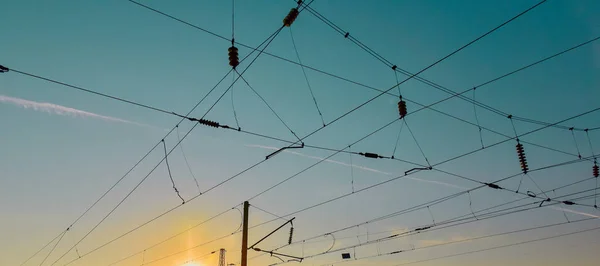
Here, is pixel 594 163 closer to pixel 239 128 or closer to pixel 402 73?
pixel 402 73

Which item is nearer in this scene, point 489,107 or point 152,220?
point 489,107

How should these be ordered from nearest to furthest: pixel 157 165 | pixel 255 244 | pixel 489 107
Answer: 1. pixel 489 107
2. pixel 157 165
3. pixel 255 244

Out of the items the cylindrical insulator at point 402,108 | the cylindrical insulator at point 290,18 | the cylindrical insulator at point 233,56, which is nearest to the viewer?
the cylindrical insulator at point 290,18

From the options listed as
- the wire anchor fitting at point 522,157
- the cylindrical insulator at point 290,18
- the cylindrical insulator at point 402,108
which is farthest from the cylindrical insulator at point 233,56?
the wire anchor fitting at point 522,157

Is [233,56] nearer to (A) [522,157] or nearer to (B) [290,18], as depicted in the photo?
(B) [290,18]

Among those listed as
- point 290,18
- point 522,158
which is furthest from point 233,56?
point 522,158

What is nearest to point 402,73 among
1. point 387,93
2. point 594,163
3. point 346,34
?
point 387,93

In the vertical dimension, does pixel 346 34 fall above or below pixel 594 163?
above

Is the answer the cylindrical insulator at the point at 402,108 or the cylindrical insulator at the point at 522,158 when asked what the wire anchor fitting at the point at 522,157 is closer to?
the cylindrical insulator at the point at 522,158

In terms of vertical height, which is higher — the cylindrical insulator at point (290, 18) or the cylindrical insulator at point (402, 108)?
the cylindrical insulator at point (290, 18)

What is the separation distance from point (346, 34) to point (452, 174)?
9.45 metres

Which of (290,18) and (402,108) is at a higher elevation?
(290,18)

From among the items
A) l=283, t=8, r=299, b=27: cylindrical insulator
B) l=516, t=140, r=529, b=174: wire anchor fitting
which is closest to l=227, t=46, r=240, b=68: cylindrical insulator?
l=283, t=8, r=299, b=27: cylindrical insulator

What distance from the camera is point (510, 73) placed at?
10500mm
